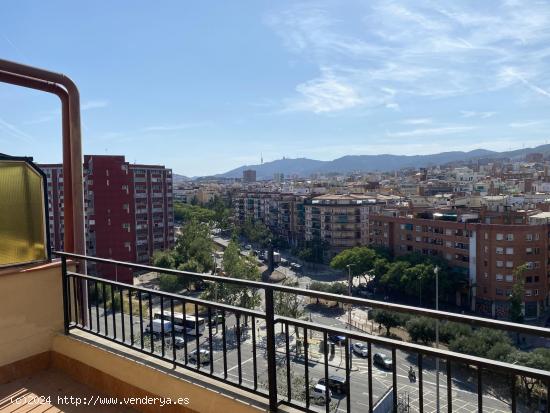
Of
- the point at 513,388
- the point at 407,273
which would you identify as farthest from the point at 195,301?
the point at 407,273

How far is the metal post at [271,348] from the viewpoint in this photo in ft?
6.90

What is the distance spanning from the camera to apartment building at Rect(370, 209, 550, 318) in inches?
1102

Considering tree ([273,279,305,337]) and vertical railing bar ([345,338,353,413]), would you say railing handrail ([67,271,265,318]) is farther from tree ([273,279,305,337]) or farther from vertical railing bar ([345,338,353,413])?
vertical railing bar ([345,338,353,413])

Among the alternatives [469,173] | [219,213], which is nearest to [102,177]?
[219,213]

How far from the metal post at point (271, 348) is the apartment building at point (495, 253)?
29.5m

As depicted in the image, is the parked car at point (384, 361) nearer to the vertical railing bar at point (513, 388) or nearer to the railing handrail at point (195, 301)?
the vertical railing bar at point (513, 388)

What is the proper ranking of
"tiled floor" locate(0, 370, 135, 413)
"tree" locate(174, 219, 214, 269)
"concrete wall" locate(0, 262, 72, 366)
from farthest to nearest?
"tree" locate(174, 219, 214, 269) < "concrete wall" locate(0, 262, 72, 366) < "tiled floor" locate(0, 370, 135, 413)

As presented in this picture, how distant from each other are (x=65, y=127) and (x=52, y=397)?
1930mm

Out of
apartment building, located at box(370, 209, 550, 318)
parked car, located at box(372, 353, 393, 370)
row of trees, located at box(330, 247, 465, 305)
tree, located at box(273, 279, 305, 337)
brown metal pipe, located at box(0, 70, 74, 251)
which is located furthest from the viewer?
row of trees, located at box(330, 247, 465, 305)

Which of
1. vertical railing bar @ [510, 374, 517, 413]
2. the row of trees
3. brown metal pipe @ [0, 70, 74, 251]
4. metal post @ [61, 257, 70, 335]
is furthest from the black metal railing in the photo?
the row of trees

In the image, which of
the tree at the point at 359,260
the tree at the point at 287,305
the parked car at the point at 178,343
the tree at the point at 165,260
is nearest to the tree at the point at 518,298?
the tree at the point at 359,260

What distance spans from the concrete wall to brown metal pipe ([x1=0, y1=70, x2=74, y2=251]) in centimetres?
33

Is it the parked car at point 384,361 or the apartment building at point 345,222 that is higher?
the parked car at point 384,361

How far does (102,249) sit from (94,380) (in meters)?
30.7
